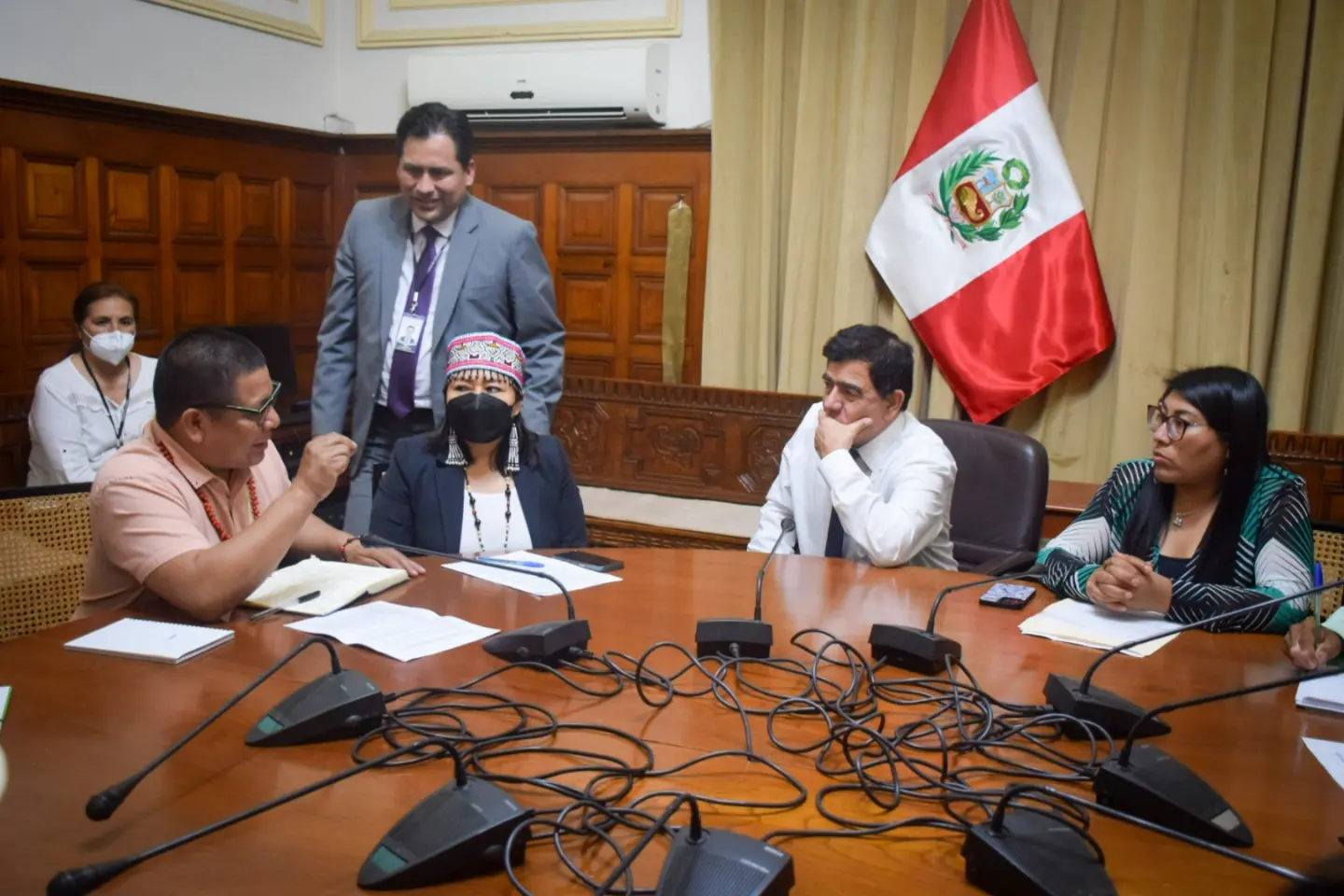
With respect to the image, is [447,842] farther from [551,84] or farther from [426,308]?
[551,84]

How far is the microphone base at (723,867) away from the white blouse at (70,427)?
3.14 metres

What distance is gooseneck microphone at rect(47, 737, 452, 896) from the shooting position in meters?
0.92

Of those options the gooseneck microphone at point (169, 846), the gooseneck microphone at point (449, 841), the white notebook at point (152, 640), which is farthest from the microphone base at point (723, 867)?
the white notebook at point (152, 640)

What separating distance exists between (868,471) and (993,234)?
170cm

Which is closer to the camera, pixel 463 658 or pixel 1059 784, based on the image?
pixel 1059 784

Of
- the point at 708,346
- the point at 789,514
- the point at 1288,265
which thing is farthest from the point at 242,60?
the point at 1288,265

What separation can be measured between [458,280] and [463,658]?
146 cm

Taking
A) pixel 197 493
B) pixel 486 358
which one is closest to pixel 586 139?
pixel 486 358

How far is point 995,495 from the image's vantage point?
267 centimetres

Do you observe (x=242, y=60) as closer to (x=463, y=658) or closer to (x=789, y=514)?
(x=789, y=514)

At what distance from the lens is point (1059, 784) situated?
122 cm

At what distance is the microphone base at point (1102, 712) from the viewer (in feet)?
4.42

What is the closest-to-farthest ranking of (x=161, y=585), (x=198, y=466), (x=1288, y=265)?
(x=161, y=585) < (x=198, y=466) < (x=1288, y=265)

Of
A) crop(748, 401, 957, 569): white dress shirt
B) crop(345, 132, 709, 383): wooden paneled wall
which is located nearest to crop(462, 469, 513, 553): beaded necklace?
crop(748, 401, 957, 569): white dress shirt
